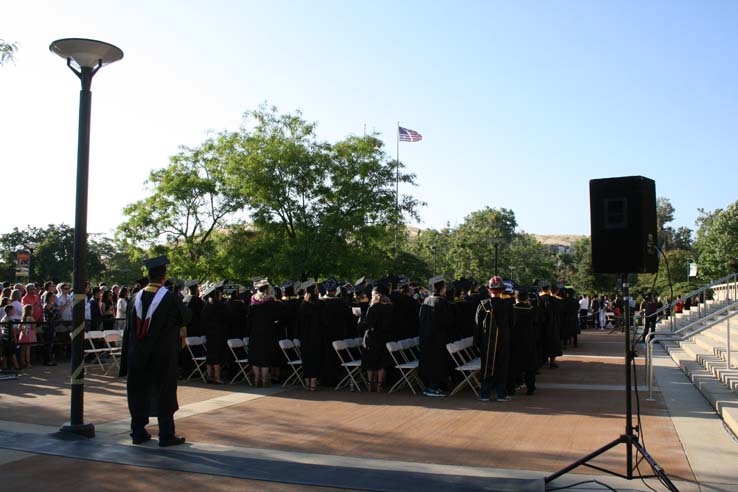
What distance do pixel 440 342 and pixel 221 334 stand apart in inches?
172

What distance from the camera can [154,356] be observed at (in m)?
7.64

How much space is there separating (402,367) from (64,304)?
31.7 ft

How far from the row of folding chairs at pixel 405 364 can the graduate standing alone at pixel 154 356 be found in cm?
457

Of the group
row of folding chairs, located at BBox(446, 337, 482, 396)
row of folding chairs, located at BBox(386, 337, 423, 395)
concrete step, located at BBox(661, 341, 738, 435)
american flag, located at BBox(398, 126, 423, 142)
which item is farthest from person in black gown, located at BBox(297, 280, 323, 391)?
american flag, located at BBox(398, 126, 423, 142)

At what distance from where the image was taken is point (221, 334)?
13.0 metres

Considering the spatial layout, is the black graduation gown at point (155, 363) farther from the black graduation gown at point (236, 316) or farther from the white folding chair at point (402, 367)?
the black graduation gown at point (236, 316)

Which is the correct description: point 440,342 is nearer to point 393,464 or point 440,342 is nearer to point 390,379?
point 390,379

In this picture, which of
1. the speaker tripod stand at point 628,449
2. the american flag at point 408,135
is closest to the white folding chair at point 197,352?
the speaker tripod stand at point 628,449

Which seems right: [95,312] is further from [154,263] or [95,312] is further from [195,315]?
[154,263]

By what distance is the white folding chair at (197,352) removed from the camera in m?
13.0

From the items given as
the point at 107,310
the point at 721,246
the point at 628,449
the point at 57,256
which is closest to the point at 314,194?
the point at 107,310

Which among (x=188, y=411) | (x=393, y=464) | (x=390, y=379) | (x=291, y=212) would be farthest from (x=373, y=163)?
(x=393, y=464)

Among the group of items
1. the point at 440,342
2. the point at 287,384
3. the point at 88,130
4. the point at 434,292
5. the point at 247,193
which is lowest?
the point at 287,384

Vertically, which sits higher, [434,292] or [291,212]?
[291,212]
